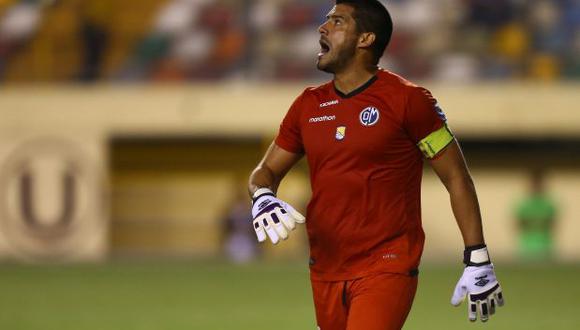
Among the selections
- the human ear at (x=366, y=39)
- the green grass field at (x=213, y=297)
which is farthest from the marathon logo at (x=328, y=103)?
the green grass field at (x=213, y=297)

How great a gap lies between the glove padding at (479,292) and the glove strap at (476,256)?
0.07 feet

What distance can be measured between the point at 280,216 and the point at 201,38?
16792 mm

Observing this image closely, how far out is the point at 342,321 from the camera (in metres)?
6.21

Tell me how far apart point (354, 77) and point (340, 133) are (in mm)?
289

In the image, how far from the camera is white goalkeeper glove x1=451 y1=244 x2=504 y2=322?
5992 millimetres

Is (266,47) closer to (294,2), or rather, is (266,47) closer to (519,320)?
(294,2)

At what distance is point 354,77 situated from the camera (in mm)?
6293

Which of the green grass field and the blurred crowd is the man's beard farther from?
the blurred crowd

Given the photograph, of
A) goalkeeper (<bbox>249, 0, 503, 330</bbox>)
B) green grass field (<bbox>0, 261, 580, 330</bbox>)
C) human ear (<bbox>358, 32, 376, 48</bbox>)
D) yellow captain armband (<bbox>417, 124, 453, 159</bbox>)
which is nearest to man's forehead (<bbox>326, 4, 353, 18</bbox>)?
goalkeeper (<bbox>249, 0, 503, 330</bbox>)

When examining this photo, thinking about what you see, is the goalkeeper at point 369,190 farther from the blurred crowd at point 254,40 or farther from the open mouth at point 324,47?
the blurred crowd at point 254,40

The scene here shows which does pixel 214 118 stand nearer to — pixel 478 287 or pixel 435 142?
pixel 435 142

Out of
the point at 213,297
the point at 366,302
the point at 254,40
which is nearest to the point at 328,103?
the point at 366,302

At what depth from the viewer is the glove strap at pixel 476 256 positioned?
6.04 meters

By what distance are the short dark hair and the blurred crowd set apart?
51.7ft
